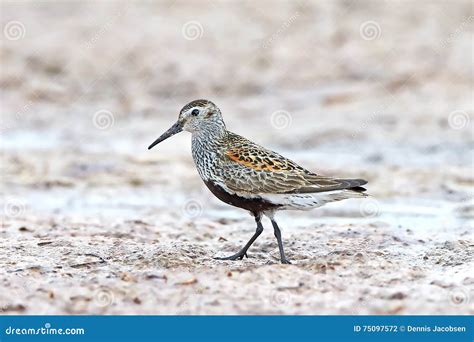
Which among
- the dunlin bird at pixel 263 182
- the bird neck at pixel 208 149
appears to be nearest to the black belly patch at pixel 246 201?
the dunlin bird at pixel 263 182

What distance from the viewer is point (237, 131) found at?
692 inches

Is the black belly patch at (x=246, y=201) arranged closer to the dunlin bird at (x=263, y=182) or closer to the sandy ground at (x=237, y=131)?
the dunlin bird at (x=263, y=182)

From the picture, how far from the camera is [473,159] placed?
15.2m

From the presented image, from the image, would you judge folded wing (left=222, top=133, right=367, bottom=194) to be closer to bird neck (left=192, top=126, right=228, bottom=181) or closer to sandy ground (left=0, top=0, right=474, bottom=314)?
bird neck (left=192, top=126, right=228, bottom=181)

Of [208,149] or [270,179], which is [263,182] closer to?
[270,179]

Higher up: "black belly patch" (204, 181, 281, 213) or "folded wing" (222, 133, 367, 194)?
"folded wing" (222, 133, 367, 194)

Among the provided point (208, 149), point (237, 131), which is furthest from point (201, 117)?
point (237, 131)

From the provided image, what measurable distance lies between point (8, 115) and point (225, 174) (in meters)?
10.6

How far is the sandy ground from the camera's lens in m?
7.89

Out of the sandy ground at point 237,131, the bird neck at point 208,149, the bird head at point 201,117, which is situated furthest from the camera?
the bird head at point 201,117

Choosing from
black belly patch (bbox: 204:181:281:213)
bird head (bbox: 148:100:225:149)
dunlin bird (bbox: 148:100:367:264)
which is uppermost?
bird head (bbox: 148:100:225:149)

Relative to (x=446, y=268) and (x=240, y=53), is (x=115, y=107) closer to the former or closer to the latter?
(x=240, y=53)

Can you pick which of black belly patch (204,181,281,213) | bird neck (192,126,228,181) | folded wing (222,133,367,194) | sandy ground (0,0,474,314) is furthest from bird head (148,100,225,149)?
sandy ground (0,0,474,314)

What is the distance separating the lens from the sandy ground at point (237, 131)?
789 cm
